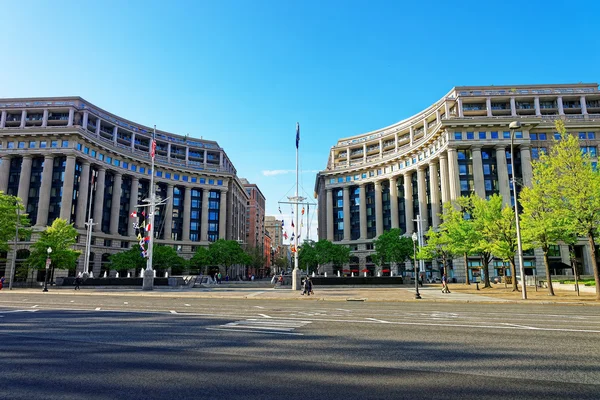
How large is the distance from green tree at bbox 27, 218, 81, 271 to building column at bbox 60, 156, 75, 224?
601 inches

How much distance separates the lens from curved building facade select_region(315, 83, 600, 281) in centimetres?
7506

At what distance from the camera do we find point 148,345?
9289 millimetres

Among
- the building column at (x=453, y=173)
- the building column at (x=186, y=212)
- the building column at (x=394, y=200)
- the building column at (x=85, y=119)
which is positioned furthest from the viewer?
the building column at (x=186, y=212)

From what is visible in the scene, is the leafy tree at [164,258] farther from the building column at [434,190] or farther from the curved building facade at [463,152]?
the building column at [434,190]

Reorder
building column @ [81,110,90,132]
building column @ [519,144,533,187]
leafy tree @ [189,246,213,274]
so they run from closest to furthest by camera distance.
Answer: building column @ [519,144,533,187]
building column @ [81,110,90,132]
leafy tree @ [189,246,213,274]

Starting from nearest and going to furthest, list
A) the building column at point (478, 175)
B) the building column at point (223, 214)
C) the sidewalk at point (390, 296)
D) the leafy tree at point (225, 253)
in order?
1. the sidewalk at point (390, 296)
2. the building column at point (478, 175)
3. the leafy tree at point (225, 253)
4. the building column at point (223, 214)

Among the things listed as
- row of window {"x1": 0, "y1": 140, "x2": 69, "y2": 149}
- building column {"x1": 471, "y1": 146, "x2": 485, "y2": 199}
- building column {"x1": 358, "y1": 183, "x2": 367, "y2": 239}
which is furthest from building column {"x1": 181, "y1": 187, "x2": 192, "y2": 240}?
building column {"x1": 471, "y1": 146, "x2": 485, "y2": 199}

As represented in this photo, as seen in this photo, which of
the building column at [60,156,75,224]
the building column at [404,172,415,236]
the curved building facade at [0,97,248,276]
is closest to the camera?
the building column at [60,156,75,224]

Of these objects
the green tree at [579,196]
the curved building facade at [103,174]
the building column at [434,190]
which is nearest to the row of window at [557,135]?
the building column at [434,190]

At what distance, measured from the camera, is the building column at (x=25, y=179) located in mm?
75875

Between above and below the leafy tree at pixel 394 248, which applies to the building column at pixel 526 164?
above

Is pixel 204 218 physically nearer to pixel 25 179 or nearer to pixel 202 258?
pixel 202 258

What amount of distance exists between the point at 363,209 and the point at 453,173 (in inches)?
1336

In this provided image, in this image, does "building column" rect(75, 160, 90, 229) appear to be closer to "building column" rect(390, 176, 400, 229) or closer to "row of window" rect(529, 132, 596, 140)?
"building column" rect(390, 176, 400, 229)
